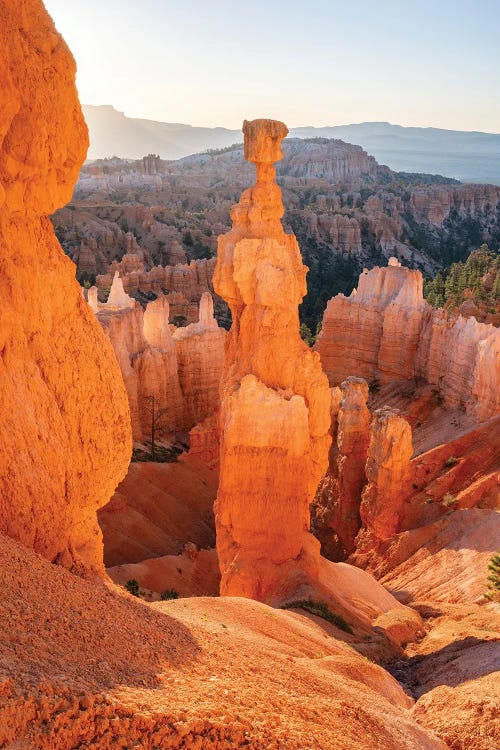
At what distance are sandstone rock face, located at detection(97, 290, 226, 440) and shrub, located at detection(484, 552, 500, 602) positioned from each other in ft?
47.4

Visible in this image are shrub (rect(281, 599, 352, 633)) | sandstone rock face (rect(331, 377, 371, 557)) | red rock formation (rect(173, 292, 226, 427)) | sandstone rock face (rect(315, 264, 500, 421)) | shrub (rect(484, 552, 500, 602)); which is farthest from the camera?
red rock formation (rect(173, 292, 226, 427))

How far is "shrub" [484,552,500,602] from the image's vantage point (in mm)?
14215

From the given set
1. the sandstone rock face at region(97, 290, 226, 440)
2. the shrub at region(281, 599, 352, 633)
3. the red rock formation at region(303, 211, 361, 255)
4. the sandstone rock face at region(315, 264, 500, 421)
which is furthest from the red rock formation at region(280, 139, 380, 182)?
the shrub at region(281, 599, 352, 633)

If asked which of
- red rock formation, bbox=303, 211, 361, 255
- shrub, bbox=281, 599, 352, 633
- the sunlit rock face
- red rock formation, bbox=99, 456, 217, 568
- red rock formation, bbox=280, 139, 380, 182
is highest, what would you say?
red rock formation, bbox=280, 139, 380, 182

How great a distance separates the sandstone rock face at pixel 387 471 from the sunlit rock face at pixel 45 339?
15.2 meters

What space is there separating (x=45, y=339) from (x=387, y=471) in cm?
1679

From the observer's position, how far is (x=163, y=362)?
88.5 ft

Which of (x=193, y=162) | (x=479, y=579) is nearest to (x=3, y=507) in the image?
(x=479, y=579)

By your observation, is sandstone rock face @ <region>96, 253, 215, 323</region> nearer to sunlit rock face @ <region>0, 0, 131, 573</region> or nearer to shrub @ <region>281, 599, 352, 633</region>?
shrub @ <region>281, 599, 352, 633</region>

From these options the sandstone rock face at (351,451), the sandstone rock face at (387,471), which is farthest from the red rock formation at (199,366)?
the sandstone rock face at (387,471)

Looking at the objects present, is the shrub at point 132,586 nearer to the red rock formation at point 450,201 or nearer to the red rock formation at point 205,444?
the red rock formation at point 205,444

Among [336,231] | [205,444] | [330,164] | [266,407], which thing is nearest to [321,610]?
[266,407]

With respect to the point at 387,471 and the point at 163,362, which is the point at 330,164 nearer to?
the point at 163,362

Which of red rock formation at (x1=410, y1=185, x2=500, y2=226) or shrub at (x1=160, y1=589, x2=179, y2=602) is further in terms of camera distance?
red rock formation at (x1=410, y1=185, x2=500, y2=226)
